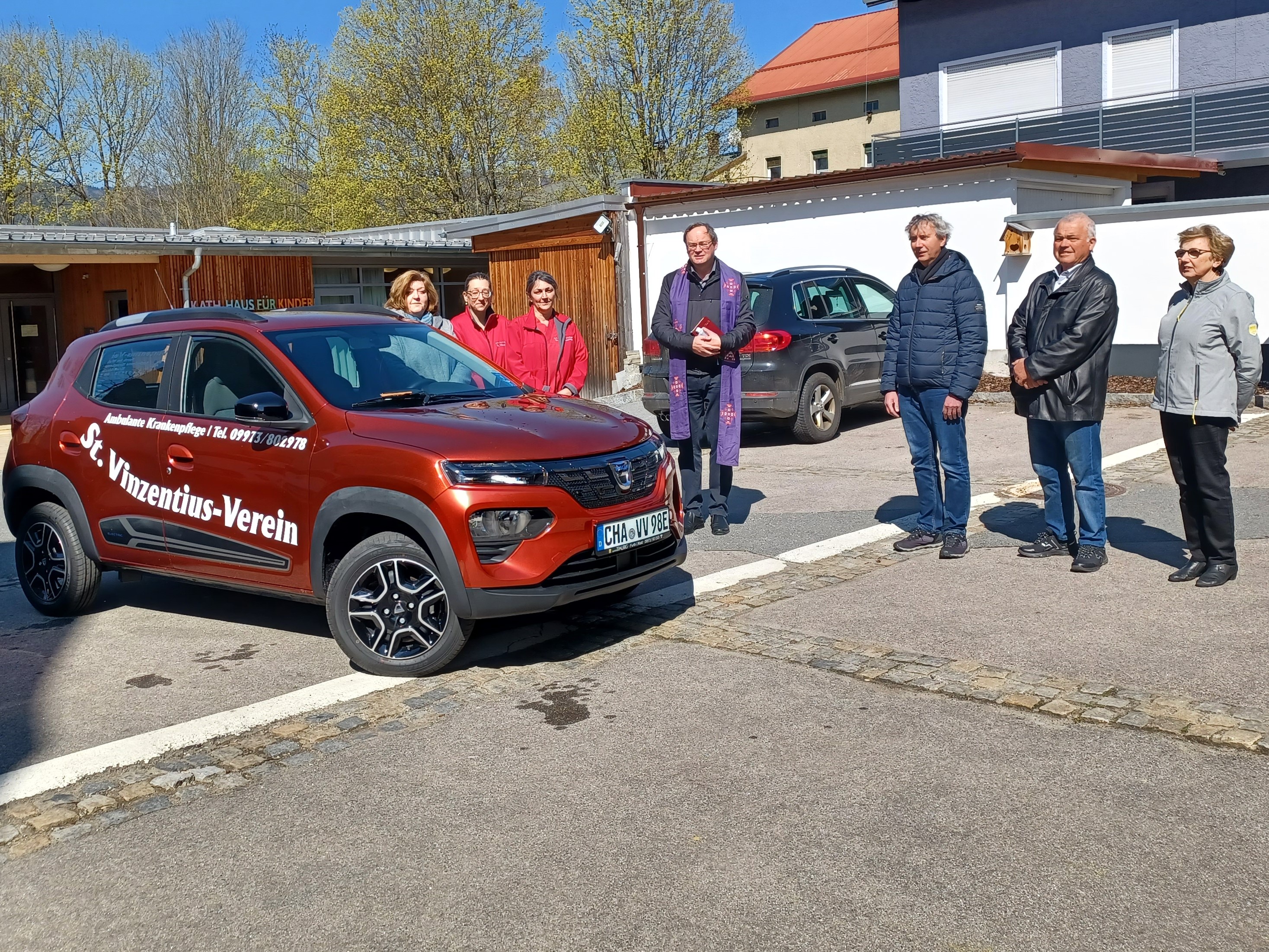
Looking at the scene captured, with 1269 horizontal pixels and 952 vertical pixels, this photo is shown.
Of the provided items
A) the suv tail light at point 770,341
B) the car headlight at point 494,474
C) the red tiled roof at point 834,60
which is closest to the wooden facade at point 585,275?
the suv tail light at point 770,341

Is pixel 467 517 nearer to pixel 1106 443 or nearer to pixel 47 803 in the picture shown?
pixel 47 803

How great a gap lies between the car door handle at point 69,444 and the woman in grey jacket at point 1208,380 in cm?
580

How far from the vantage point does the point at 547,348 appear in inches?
328

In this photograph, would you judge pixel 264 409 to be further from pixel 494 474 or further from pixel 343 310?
pixel 494 474

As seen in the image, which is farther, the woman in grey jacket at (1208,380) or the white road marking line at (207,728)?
the woman in grey jacket at (1208,380)

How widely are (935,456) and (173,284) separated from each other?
20.4 metres

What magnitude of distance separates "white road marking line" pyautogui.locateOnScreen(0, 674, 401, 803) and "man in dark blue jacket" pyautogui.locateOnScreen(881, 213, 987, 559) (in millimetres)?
3644

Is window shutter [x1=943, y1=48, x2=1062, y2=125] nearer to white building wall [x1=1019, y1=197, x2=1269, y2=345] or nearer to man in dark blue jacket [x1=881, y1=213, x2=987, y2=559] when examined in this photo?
white building wall [x1=1019, y1=197, x2=1269, y2=345]

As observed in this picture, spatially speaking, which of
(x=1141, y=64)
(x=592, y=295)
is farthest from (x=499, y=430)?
(x=1141, y=64)

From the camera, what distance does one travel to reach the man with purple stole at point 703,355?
26.9ft

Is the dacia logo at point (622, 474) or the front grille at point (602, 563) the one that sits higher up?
the dacia logo at point (622, 474)

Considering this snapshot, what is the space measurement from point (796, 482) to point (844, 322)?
3.14 m

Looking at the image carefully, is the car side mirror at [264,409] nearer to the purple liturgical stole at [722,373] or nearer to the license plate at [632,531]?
the license plate at [632,531]

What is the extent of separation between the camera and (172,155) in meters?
50.4
